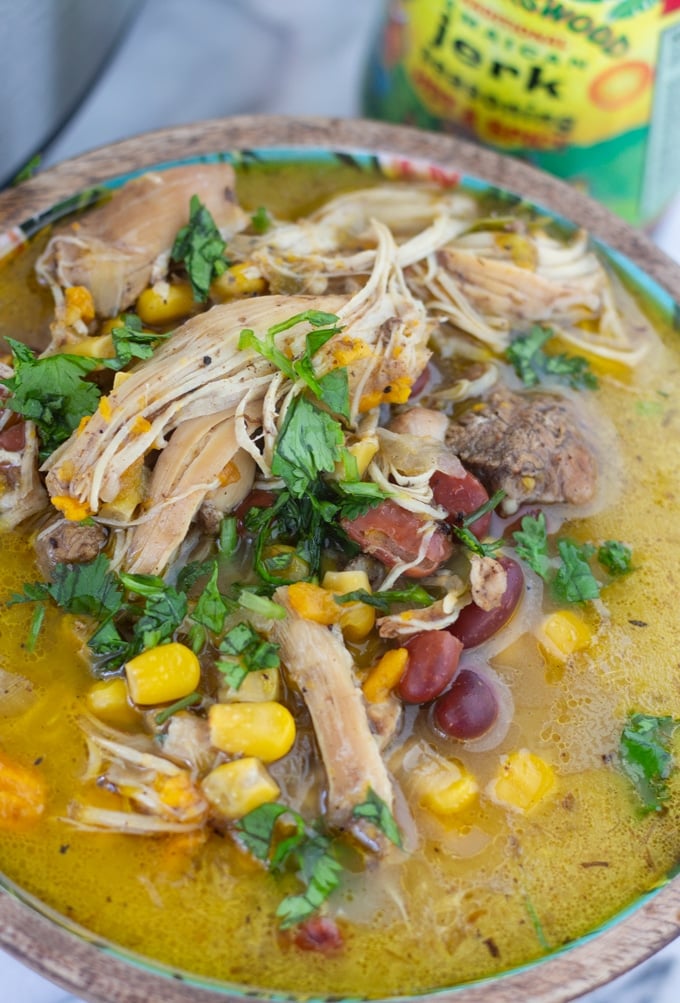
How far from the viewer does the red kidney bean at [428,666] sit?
9.94 ft

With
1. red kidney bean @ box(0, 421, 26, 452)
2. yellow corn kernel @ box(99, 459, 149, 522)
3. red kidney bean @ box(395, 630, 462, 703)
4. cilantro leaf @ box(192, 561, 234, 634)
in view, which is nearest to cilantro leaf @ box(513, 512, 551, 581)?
red kidney bean @ box(395, 630, 462, 703)

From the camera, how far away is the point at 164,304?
362cm

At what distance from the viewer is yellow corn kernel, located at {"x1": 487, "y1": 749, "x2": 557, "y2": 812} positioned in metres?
3.02

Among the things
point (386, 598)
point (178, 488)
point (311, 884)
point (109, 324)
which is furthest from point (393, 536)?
point (109, 324)

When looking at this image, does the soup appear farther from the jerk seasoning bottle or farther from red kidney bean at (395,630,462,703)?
the jerk seasoning bottle

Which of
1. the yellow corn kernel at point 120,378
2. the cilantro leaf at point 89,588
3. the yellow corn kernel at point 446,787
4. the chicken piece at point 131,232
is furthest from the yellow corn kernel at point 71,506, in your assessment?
the yellow corn kernel at point 446,787

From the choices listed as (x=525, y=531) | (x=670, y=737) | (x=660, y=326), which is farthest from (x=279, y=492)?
(x=660, y=326)

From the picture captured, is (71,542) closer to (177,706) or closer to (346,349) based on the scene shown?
(177,706)

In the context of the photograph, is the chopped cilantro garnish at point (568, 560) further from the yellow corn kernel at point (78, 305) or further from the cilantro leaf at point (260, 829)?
the yellow corn kernel at point (78, 305)

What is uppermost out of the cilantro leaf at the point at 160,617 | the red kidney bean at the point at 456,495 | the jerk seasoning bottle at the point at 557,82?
the jerk seasoning bottle at the point at 557,82

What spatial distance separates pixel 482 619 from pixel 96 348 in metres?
1.47

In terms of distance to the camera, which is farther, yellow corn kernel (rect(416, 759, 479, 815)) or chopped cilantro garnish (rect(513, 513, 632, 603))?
chopped cilantro garnish (rect(513, 513, 632, 603))

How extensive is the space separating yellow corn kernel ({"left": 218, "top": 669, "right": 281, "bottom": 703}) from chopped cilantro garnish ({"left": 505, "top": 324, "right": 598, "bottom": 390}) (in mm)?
1486

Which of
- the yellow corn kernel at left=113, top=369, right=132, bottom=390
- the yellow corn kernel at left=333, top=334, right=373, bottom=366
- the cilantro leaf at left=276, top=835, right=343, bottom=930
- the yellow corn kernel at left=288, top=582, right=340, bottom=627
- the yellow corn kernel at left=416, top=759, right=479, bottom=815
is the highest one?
the yellow corn kernel at left=333, top=334, right=373, bottom=366
